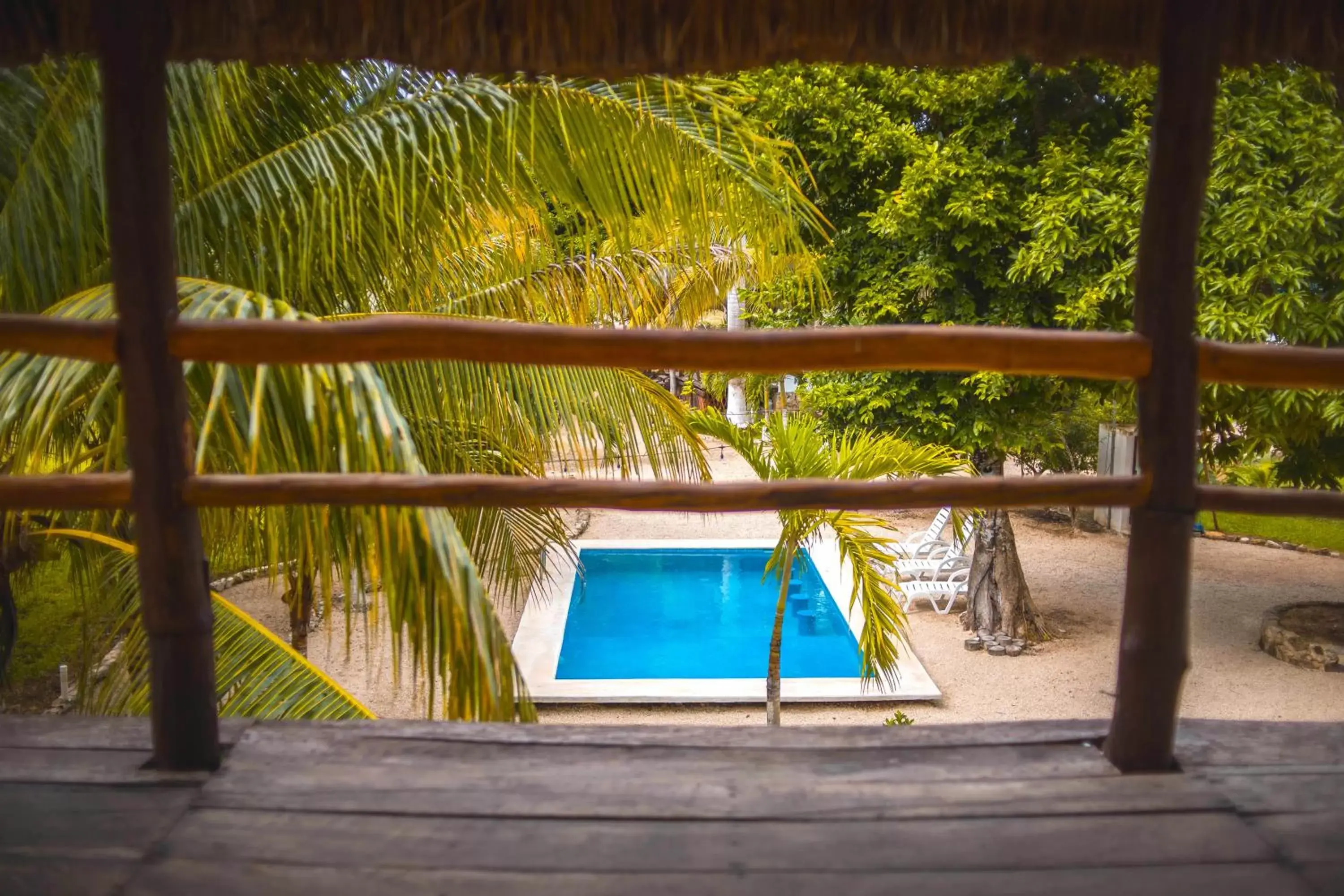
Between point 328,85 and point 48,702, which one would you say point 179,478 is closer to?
point 328,85

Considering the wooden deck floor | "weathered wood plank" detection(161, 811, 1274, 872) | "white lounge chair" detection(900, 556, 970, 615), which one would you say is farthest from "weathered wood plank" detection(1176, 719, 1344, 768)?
"white lounge chair" detection(900, 556, 970, 615)

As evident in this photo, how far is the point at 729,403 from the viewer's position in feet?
57.7

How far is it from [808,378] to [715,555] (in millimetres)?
3155

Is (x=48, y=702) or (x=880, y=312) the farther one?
(x=880, y=312)

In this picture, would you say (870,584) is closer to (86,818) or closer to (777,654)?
(777,654)

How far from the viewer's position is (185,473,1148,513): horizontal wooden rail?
63.2 inches

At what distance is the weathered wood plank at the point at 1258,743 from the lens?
5.55ft

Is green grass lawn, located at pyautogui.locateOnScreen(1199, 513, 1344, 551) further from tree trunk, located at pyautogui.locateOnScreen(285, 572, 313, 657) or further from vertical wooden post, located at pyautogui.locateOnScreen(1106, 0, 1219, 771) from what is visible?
vertical wooden post, located at pyautogui.locateOnScreen(1106, 0, 1219, 771)

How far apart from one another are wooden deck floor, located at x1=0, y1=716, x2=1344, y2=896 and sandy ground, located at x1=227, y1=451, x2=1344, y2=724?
151 inches

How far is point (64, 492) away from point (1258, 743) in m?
2.08

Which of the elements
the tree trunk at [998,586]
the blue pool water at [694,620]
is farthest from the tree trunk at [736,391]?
the tree trunk at [998,586]

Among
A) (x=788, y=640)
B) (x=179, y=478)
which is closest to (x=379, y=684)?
(x=788, y=640)

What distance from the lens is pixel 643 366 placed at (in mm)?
1672

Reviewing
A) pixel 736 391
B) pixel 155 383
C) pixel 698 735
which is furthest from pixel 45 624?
pixel 736 391
